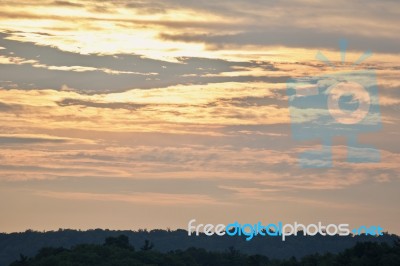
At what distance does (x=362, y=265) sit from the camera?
639 ft

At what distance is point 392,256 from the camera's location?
192m

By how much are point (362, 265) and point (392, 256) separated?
21.2ft
